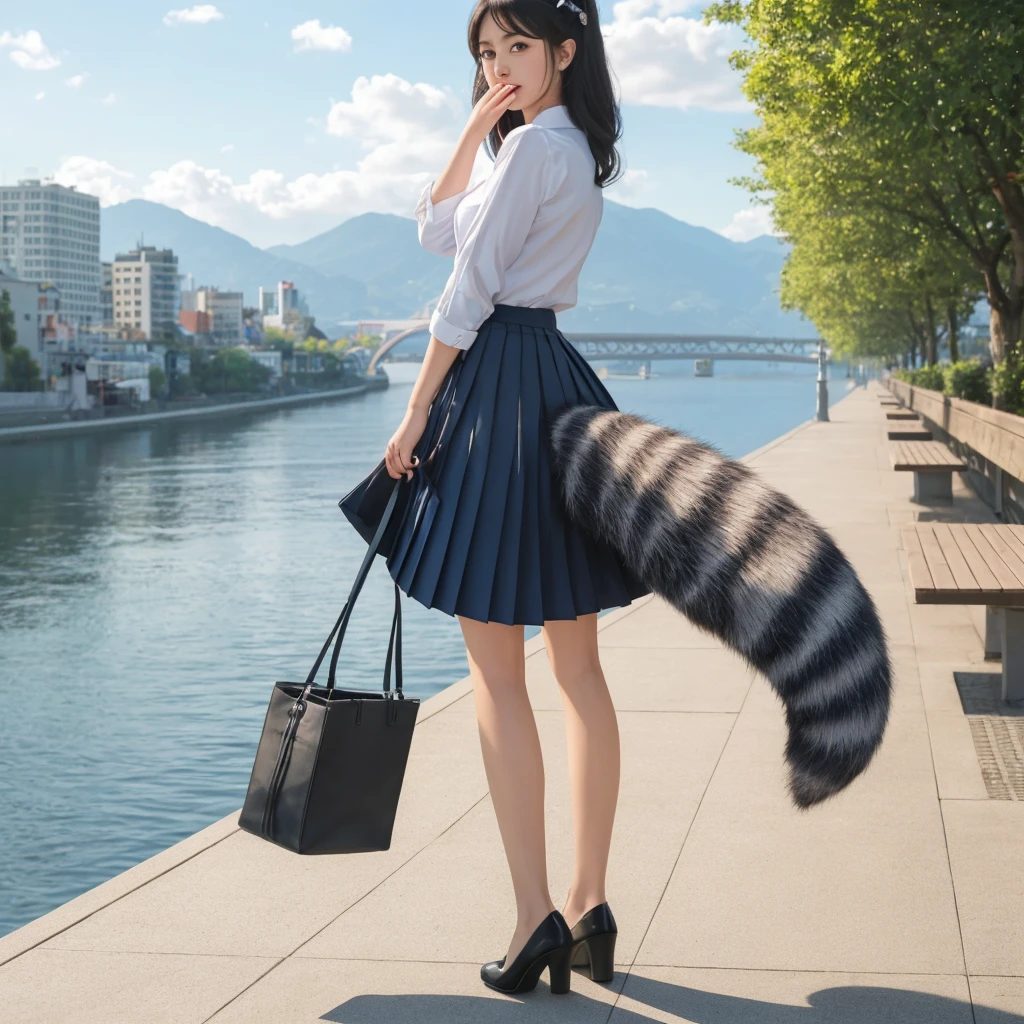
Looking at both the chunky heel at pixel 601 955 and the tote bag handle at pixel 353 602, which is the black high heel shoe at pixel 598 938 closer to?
the chunky heel at pixel 601 955

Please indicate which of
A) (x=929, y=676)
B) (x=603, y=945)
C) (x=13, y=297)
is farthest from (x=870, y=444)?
(x=13, y=297)

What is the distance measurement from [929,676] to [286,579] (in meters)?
10.7

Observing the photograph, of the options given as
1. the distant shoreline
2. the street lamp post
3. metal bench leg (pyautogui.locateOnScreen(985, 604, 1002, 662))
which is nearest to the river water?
metal bench leg (pyautogui.locateOnScreen(985, 604, 1002, 662))

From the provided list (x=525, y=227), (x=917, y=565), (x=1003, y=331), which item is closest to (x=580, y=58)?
(x=525, y=227)

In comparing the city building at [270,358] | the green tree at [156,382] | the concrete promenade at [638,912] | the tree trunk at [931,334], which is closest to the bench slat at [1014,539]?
the concrete promenade at [638,912]

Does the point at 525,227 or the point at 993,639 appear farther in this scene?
the point at 993,639

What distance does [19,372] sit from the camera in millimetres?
92625

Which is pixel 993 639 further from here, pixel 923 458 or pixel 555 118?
pixel 923 458

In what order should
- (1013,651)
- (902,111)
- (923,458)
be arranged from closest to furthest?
(1013,651) → (902,111) → (923,458)

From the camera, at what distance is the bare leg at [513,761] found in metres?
2.87

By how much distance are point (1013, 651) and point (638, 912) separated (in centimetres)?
298

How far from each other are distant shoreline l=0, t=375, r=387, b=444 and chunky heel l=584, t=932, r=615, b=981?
62.6 metres

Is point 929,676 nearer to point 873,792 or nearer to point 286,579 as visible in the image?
point 873,792

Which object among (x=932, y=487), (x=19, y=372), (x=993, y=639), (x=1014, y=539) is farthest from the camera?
(x=19, y=372)
